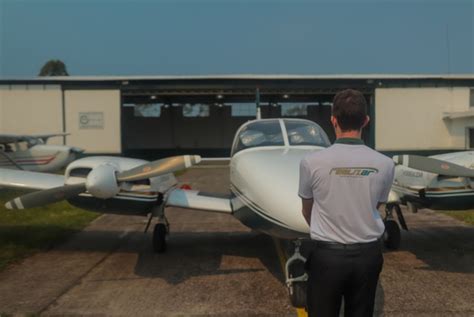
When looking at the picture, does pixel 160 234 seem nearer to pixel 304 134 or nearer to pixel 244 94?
pixel 304 134

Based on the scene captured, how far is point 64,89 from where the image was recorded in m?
34.8

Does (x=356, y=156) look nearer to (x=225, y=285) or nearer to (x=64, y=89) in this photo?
(x=225, y=285)

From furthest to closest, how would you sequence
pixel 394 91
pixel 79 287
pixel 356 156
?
1. pixel 394 91
2. pixel 79 287
3. pixel 356 156

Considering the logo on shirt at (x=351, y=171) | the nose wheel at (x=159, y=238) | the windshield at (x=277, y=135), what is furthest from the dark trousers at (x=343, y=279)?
the nose wheel at (x=159, y=238)

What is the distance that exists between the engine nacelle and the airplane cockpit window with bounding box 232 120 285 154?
2012 mm

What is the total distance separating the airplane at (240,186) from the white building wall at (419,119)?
29.8 meters

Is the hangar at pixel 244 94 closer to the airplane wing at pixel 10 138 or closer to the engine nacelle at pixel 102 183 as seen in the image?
the airplane wing at pixel 10 138

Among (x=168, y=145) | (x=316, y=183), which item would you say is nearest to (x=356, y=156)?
(x=316, y=183)

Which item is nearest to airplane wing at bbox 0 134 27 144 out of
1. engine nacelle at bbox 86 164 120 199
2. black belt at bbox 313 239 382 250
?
engine nacelle at bbox 86 164 120 199

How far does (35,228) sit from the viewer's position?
10.0 m

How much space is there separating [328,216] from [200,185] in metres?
17.5

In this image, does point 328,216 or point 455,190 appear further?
point 455,190

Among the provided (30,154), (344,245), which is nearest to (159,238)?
(344,245)

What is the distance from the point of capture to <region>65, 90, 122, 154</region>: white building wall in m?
34.8
